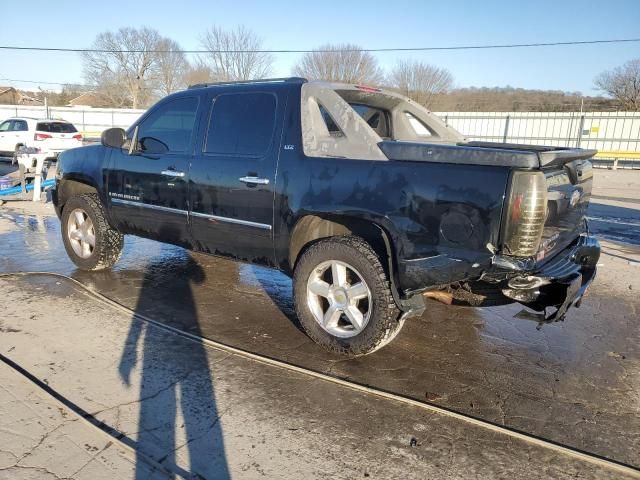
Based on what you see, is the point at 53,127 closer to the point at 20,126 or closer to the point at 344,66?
the point at 20,126

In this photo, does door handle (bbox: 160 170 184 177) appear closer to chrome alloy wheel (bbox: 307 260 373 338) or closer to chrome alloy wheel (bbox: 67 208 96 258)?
chrome alloy wheel (bbox: 67 208 96 258)

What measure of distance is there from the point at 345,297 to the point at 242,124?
5.47ft

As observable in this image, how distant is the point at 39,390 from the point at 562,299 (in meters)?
3.25

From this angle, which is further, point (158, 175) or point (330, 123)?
point (158, 175)

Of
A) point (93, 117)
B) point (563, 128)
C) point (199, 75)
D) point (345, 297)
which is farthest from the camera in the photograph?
point (199, 75)

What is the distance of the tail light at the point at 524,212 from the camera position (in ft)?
9.25

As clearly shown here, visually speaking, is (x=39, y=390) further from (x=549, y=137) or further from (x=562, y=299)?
(x=549, y=137)

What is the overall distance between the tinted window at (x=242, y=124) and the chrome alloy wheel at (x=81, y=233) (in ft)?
6.71

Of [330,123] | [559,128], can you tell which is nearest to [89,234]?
[330,123]

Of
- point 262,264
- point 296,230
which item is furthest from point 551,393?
point 262,264

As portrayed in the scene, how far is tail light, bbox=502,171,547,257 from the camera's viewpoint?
2.82 meters

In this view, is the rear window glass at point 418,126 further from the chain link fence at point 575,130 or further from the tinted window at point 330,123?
the chain link fence at point 575,130

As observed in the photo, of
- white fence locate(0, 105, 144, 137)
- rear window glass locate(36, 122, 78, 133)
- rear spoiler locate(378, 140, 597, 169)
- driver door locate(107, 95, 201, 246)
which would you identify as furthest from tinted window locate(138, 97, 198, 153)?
white fence locate(0, 105, 144, 137)

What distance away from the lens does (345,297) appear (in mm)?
3629
